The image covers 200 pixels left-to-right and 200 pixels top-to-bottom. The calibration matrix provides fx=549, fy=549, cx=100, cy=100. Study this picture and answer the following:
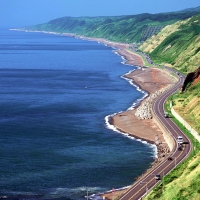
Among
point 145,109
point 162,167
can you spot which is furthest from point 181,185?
point 145,109

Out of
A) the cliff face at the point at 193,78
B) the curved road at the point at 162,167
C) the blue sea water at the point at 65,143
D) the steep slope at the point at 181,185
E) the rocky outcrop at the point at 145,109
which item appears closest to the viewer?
the steep slope at the point at 181,185

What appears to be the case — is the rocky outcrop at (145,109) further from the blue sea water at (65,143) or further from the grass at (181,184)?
the grass at (181,184)

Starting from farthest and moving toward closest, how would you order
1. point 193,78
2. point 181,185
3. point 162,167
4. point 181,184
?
point 193,78 → point 162,167 → point 181,184 → point 181,185

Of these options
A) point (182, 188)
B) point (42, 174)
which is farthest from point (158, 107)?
point (182, 188)

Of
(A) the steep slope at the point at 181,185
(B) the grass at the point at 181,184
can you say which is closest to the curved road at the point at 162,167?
(B) the grass at the point at 181,184

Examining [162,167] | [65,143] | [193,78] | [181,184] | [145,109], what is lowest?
[65,143]

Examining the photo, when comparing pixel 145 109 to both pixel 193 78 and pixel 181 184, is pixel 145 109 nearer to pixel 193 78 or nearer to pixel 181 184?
pixel 193 78

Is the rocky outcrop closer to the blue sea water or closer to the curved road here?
the curved road

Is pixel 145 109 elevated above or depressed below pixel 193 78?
below

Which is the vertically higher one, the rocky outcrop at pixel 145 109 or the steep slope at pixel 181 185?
the steep slope at pixel 181 185

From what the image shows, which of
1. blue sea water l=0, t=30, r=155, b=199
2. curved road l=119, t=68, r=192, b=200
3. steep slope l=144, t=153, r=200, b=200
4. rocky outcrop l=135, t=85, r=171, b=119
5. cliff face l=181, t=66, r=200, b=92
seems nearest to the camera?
steep slope l=144, t=153, r=200, b=200

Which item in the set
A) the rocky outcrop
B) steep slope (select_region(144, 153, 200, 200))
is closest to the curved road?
steep slope (select_region(144, 153, 200, 200))
